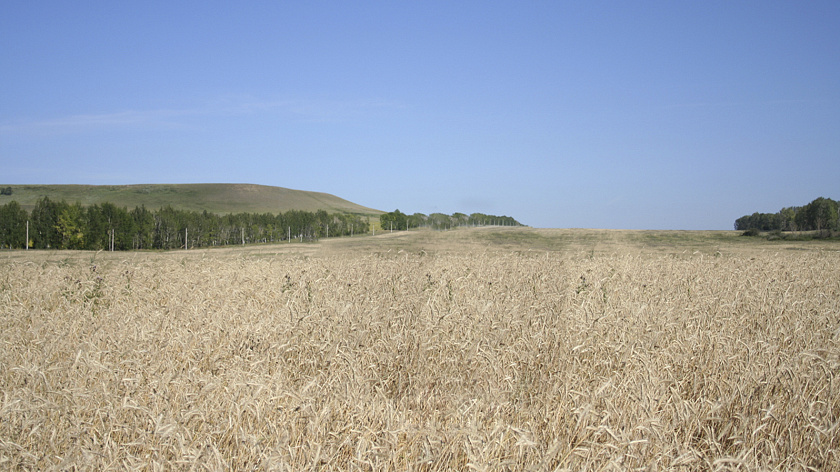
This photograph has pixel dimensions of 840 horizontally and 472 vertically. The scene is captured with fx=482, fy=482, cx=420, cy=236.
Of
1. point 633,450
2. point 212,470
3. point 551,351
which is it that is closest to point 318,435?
point 212,470

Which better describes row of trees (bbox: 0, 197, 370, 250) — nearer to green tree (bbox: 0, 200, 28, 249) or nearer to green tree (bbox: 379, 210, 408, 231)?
green tree (bbox: 0, 200, 28, 249)

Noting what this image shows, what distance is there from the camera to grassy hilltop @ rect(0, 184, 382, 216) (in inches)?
5797

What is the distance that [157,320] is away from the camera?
6352 millimetres

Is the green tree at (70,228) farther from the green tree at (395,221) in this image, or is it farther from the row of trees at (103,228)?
the green tree at (395,221)

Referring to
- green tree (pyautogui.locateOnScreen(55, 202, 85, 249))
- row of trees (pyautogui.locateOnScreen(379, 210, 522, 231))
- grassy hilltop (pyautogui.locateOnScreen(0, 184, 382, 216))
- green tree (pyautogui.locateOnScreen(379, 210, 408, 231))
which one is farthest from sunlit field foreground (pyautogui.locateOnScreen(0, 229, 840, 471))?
grassy hilltop (pyautogui.locateOnScreen(0, 184, 382, 216))

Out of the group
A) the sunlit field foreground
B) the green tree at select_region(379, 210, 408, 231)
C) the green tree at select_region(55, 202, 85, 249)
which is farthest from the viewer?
the green tree at select_region(379, 210, 408, 231)

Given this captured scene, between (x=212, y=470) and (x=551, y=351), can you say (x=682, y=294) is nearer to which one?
(x=551, y=351)

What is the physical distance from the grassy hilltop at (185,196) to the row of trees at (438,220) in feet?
222

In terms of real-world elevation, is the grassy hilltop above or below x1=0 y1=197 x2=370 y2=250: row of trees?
above

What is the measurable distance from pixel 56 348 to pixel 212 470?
441 cm

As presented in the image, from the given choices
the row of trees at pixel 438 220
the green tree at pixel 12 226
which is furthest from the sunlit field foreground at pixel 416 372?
the green tree at pixel 12 226

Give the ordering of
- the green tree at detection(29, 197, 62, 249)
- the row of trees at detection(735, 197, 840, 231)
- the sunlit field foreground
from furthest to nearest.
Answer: the green tree at detection(29, 197, 62, 249) < the row of trees at detection(735, 197, 840, 231) < the sunlit field foreground

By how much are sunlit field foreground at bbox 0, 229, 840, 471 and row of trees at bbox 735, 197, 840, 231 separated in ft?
75.8

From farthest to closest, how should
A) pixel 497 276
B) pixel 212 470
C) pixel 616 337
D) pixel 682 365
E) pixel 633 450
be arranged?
pixel 497 276, pixel 616 337, pixel 682 365, pixel 633 450, pixel 212 470
